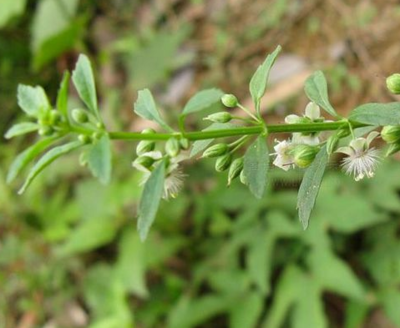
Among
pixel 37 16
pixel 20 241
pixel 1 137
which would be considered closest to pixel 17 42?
pixel 37 16

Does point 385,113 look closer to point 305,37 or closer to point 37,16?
point 305,37

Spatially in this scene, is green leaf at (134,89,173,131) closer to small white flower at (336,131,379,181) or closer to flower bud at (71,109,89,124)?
flower bud at (71,109,89,124)

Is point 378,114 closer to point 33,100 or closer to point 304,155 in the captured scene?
point 304,155

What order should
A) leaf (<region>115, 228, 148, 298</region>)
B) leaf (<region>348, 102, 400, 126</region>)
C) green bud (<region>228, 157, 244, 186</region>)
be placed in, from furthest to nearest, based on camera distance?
leaf (<region>115, 228, 148, 298</region>)
green bud (<region>228, 157, 244, 186</region>)
leaf (<region>348, 102, 400, 126</region>)

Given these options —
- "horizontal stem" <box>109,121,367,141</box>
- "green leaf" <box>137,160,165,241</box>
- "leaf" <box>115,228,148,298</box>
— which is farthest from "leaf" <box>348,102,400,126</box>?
"leaf" <box>115,228,148,298</box>

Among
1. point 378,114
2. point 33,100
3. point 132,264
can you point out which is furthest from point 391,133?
point 132,264

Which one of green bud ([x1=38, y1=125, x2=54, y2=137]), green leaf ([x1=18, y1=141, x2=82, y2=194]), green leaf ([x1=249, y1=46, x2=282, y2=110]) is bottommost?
green leaf ([x1=249, y1=46, x2=282, y2=110])

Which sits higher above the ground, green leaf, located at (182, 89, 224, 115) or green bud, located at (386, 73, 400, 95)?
green leaf, located at (182, 89, 224, 115)
